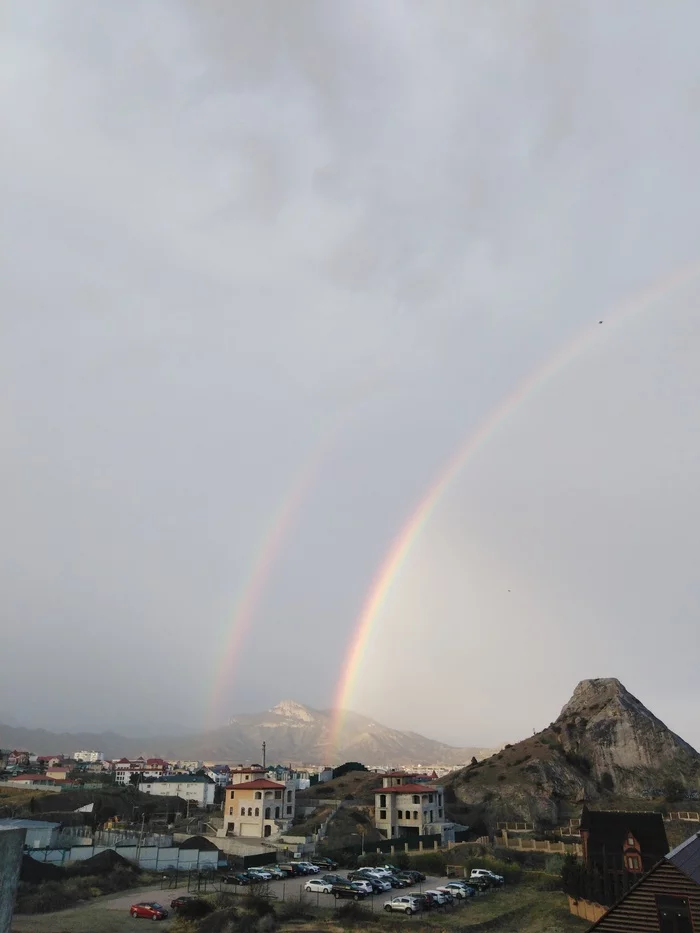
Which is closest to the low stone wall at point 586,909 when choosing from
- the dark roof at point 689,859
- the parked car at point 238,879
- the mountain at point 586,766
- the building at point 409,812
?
the dark roof at point 689,859

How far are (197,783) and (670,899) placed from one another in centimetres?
12019

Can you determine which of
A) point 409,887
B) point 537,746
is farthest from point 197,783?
point 409,887

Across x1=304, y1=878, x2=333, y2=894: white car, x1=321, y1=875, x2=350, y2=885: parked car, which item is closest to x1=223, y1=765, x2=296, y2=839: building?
x1=321, y1=875, x2=350, y2=885: parked car

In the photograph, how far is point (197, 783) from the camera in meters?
124

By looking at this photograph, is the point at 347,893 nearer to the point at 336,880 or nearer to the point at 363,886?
the point at 363,886

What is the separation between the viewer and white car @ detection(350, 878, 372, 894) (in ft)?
153

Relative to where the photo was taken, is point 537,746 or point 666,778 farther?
point 537,746

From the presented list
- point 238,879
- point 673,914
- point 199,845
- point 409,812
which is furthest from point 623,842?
point 409,812

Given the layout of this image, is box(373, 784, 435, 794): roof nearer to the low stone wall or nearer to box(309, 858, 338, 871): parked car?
box(309, 858, 338, 871): parked car

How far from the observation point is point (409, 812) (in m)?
85.9

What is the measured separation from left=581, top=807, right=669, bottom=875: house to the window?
32447mm

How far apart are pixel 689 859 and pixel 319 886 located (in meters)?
34.3

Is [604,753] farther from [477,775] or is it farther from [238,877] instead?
[238,877]

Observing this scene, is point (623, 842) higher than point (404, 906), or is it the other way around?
point (623, 842)
